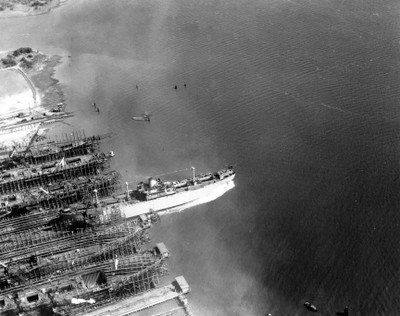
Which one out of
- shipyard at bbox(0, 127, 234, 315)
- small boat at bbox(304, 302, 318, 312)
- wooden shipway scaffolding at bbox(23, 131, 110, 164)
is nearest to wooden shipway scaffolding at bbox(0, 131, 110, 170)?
wooden shipway scaffolding at bbox(23, 131, 110, 164)

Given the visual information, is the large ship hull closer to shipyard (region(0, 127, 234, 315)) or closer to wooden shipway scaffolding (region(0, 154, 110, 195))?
shipyard (region(0, 127, 234, 315))

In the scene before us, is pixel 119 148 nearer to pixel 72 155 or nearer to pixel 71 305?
pixel 72 155

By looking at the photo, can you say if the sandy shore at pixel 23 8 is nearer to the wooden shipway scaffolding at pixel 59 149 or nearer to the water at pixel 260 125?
the water at pixel 260 125

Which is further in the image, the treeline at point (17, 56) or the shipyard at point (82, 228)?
the treeline at point (17, 56)

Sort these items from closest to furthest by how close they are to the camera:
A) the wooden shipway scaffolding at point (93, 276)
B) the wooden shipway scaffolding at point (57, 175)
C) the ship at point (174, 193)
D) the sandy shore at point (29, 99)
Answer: the wooden shipway scaffolding at point (93, 276) < the ship at point (174, 193) < the wooden shipway scaffolding at point (57, 175) < the sandy shore at point (29, 99)

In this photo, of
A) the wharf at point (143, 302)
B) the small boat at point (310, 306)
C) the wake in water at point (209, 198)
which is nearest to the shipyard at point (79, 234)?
the wharf at point (143, 302)

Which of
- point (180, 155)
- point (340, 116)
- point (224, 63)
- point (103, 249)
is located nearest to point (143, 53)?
point (224, 63)
